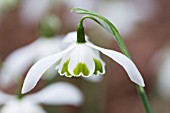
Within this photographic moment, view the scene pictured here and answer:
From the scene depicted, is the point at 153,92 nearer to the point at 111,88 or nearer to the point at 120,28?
the point at 111,88

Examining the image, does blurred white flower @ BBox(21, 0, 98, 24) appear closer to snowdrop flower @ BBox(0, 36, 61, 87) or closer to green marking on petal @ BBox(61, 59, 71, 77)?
snowdrop flower @ BBox(0, 36, 61, 87)

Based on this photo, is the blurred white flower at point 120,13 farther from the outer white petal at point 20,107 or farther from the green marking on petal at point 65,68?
the green marking on petal at point 65,68

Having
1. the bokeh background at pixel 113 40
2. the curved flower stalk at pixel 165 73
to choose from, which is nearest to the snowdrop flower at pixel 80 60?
the bokeh background at pixel 113 40

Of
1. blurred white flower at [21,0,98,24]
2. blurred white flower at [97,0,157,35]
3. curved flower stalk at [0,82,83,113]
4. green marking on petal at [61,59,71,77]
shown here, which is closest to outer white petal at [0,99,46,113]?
curved flower stalk at [0,82,83,113]

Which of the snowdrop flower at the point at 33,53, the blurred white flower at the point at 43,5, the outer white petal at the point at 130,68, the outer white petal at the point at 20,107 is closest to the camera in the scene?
the outer white petal at the point at 130,68

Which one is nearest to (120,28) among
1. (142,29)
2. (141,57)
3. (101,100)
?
(101,100)

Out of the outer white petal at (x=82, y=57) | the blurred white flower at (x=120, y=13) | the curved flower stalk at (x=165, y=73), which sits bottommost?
the curved flower stalk at (x=165, y=73)

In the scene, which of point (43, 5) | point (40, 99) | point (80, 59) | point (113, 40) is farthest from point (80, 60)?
point (113, 40)
